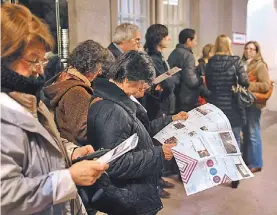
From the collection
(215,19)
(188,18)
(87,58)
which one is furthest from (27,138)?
(215,19)

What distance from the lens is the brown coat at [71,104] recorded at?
2338mm

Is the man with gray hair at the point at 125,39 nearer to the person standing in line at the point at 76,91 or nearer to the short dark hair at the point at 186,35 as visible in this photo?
the person standing in line at the point at 76,91

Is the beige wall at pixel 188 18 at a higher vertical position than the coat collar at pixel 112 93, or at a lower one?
higher

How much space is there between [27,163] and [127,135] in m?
0.74

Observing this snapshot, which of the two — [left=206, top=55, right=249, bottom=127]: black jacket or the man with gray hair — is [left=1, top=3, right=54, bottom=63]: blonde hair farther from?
[left=206, top=55, right=249, bottom=127]: black jacket

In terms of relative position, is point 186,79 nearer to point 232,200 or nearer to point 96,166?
point 232,200

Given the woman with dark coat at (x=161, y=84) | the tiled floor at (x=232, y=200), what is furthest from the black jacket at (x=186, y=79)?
the tiled floor at (x=232, y=200)

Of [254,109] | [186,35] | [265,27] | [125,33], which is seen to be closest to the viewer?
[125,33]

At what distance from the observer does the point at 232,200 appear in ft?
12.4

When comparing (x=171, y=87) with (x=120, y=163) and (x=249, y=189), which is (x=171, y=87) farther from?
(x=120, y=163)

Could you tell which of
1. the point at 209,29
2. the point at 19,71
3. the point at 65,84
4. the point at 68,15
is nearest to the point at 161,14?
the point at 209,29

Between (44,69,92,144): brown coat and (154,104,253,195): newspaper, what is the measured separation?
482 mm

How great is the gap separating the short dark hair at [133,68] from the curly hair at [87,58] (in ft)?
1.70

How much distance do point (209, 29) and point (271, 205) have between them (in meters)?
3.93
